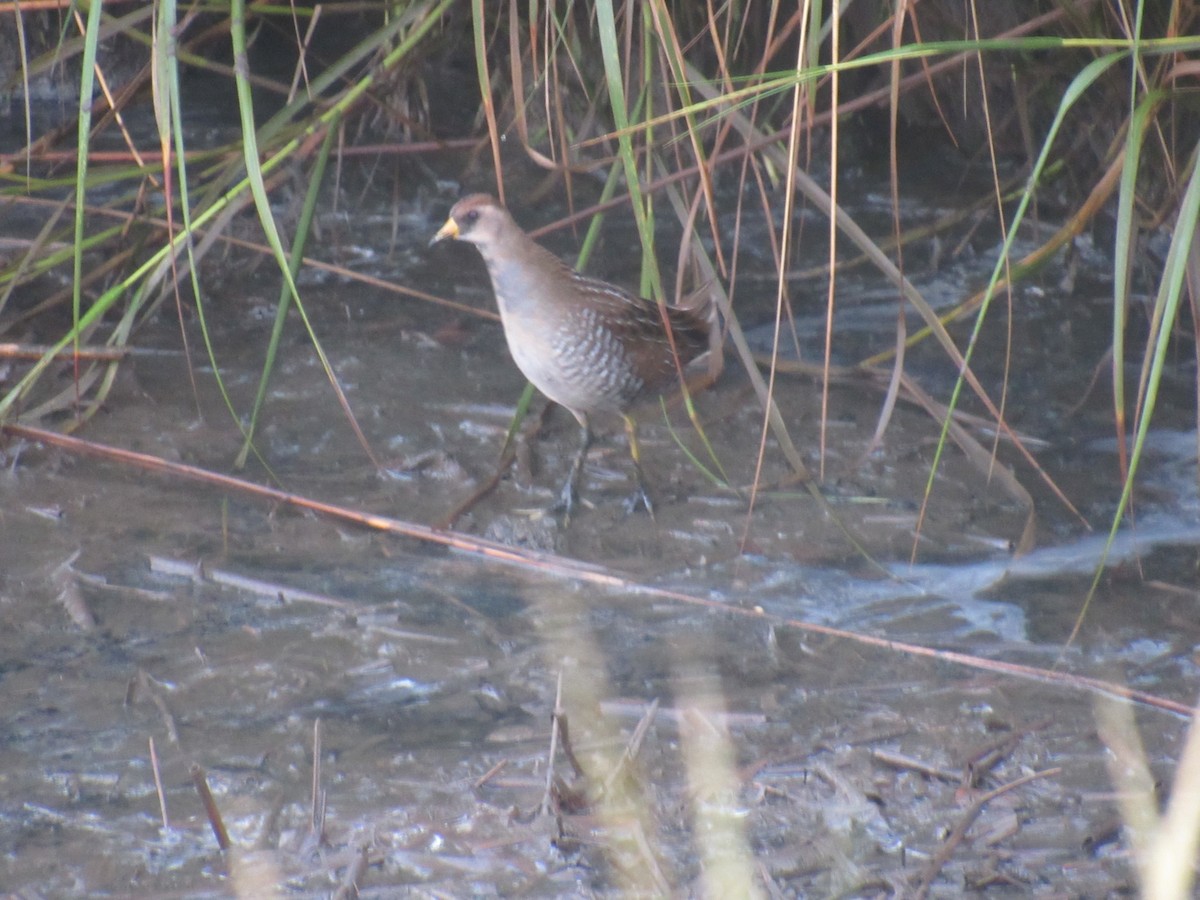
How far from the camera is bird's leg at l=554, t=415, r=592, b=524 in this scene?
343 centimetres

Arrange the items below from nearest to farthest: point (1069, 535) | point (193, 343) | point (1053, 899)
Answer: point (1053, 899), point (1069, 535), point (193, 343)

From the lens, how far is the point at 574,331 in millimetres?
3504

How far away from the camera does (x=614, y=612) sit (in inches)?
116

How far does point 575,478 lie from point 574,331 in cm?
36

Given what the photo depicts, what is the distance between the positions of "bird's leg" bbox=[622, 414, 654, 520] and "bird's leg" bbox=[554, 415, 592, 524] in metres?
0.11

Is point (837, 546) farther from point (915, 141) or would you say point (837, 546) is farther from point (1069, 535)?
point (915, 141)

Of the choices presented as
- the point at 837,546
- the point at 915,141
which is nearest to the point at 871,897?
the point at 837,546

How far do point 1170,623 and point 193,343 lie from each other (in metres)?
2.74

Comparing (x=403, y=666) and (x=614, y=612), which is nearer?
(x=403, y=666)

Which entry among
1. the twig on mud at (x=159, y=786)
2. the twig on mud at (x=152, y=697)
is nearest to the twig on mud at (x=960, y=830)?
the twig on mud at (x=159, y=786)

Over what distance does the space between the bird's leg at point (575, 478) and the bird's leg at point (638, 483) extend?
105 mm

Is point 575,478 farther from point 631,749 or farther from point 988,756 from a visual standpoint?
point 988,756

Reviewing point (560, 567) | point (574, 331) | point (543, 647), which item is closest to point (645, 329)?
point (574, 331)

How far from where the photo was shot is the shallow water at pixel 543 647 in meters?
2.19
